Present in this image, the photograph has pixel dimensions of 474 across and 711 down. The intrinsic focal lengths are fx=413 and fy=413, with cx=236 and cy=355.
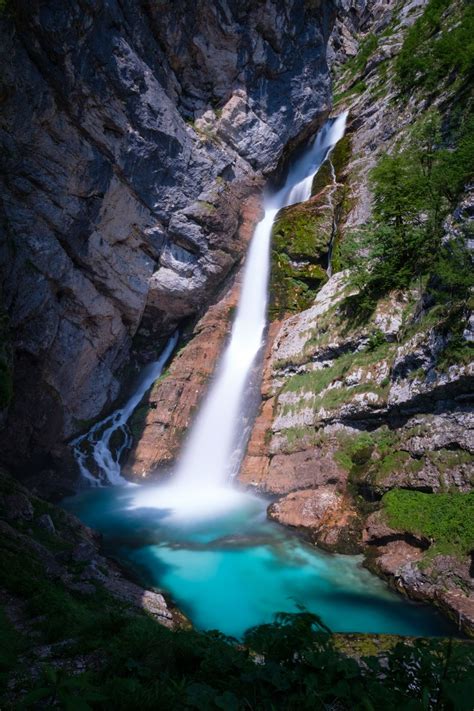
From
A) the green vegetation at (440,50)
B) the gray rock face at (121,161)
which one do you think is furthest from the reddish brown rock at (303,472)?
the green vegetation at (440,50)

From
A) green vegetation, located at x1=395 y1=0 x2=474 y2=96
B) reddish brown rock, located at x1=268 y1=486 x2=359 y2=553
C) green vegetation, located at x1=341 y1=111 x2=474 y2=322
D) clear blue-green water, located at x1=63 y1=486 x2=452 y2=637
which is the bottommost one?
clear blue-green water, located at x1=63 y1=486 x2=452 y2=637

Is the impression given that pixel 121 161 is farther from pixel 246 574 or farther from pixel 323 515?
pixel 246 574

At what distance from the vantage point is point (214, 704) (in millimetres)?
2246

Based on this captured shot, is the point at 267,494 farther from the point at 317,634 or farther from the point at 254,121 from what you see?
the point at 254,121

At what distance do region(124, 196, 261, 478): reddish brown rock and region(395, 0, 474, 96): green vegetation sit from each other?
1475cm

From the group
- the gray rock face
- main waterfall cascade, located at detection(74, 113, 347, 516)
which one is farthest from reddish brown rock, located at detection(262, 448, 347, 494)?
the gray rock face

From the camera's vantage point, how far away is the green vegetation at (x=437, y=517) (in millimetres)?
9102

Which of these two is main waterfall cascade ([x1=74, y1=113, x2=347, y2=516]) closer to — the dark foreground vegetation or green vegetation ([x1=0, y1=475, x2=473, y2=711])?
green vegetation ([x1=0, y1=475, x2=473, y2=711])

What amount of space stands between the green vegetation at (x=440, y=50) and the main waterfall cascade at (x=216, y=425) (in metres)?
8.66

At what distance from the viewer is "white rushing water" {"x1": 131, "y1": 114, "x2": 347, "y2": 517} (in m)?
17.0

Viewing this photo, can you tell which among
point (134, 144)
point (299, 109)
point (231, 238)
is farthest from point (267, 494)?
point (299, 109)

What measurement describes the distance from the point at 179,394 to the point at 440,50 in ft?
73.2

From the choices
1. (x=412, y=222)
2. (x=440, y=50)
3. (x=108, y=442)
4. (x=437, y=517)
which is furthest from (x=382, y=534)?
(x=440, y=50)

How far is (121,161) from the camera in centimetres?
2012
